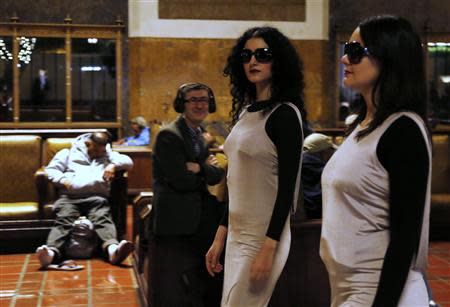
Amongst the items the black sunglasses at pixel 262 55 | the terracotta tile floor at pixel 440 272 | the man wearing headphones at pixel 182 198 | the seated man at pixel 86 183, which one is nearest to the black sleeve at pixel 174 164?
the man wearing headphones at pixel 182 198

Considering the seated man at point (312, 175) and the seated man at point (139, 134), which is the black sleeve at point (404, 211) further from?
the seated man at point (139, 134)

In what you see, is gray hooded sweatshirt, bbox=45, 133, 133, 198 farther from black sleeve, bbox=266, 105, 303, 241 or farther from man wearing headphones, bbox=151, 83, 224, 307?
black sleeve, bbox=266, 105, 303, 241

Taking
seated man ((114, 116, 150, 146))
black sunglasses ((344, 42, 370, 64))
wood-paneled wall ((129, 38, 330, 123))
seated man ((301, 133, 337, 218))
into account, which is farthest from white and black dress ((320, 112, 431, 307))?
wood-paneled wall ((129, 38, 330, 123))

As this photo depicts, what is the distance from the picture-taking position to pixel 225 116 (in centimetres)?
1137

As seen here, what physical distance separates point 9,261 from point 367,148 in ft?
14.9

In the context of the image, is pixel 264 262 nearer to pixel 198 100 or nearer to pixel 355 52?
pixel 355 52

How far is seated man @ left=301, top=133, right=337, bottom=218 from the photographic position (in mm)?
3805

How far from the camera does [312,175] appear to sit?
12.8 feet

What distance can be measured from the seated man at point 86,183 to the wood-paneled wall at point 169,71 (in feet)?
18.3

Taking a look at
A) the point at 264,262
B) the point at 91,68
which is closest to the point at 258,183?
the point at 264,262

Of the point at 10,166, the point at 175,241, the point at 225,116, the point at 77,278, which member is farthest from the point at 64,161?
the point at 225,116

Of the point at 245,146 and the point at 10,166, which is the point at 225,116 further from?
the point at 245,146

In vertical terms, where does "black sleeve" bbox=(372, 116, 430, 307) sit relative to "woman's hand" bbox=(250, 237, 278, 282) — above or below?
above

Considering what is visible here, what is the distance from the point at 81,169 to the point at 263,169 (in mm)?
3703
